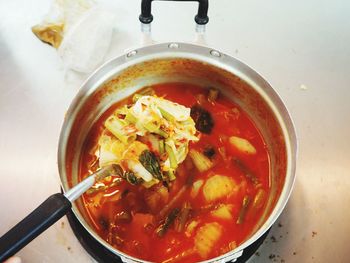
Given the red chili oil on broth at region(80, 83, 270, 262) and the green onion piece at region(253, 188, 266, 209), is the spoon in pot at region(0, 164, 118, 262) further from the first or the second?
the green onion piece at region(253, 188, 266, 209)

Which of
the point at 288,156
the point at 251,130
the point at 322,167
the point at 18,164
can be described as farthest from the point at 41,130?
the point at 322,167

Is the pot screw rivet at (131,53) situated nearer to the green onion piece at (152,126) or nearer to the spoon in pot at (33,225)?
the green onion piece at (152,126)

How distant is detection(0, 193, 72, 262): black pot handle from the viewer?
0.79m

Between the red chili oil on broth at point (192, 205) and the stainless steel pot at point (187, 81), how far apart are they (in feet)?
0.11

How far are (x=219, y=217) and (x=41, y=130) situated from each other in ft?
2.10

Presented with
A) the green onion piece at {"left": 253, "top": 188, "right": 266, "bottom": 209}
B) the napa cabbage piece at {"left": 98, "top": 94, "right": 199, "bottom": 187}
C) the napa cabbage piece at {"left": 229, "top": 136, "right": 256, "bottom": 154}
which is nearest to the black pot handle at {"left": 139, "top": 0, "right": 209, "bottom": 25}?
the napa cabbage piece at {"left": 98, "top": 94, "right": 199, "bottom": 187}

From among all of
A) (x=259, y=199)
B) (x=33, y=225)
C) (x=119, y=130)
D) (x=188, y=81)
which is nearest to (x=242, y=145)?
(x=259, y=199)

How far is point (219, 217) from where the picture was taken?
1.15 meters

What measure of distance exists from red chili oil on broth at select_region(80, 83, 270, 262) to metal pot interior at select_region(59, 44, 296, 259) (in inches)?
1.4

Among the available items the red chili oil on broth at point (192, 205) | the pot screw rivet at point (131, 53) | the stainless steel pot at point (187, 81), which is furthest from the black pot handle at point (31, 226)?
the pot screw rivet at point (131, 53)

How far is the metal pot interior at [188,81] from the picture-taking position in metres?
1.12

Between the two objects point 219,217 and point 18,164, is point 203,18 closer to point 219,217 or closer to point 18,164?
point 219,217

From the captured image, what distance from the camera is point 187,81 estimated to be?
4.52ft

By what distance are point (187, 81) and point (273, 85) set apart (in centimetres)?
32
